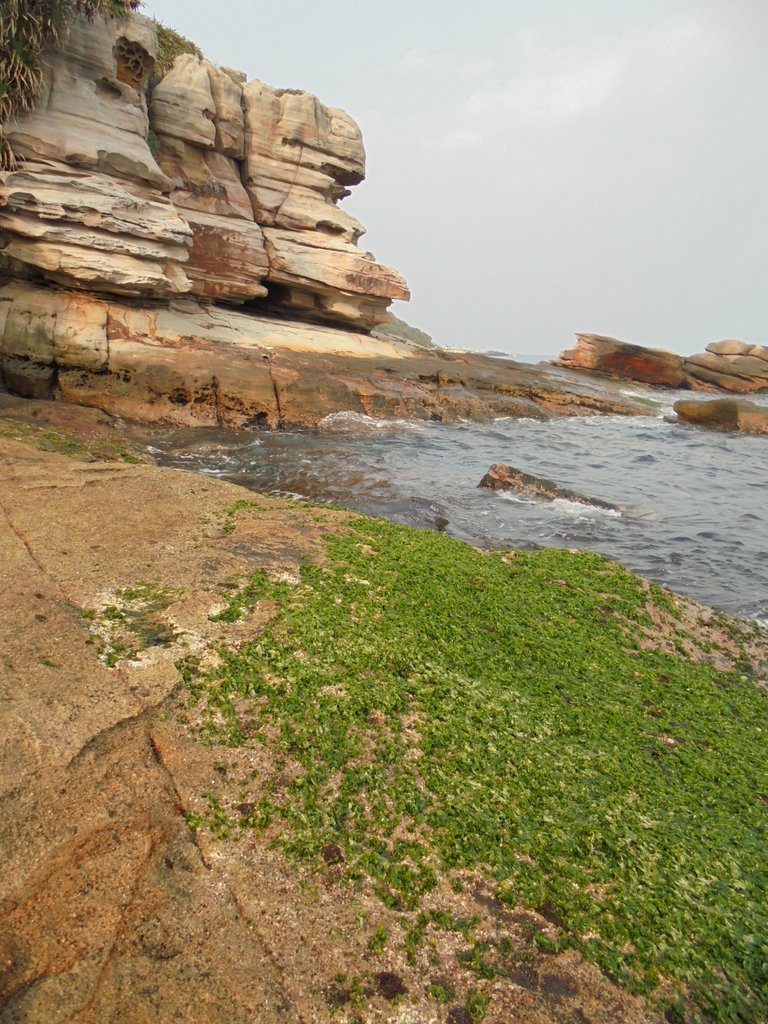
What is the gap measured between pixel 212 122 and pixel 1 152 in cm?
1132

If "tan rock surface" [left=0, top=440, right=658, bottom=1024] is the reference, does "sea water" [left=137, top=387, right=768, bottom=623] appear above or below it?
below

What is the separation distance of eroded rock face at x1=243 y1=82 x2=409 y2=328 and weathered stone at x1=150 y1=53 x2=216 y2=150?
8.09 feet

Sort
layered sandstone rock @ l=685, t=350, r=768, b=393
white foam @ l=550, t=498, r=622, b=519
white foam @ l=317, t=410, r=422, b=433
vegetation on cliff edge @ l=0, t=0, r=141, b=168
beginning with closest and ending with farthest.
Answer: white foam @ l=550, t=498, r=622, b=519 < vegetation on cliff edge @ l=0, t=0, r=141, b=168 < white foam @ l=317, t=410, r=422, b=433 < layered sandstone rock @ l=685, t=350, r=768, b=393

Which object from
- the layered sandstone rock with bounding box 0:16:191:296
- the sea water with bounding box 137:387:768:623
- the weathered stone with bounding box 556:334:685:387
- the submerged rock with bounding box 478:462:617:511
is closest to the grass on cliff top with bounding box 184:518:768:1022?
the sea water with bounding box 137:387:768:623

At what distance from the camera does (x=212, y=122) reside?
26641 millimetres

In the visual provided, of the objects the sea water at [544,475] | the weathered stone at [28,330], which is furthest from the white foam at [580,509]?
the weathered stone at [28,330]

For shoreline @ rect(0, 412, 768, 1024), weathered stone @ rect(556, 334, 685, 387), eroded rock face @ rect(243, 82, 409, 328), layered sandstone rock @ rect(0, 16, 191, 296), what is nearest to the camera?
shoreline @ rect(0, 412, 768, 1024)

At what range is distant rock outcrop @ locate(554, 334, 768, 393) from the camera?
1877 inches

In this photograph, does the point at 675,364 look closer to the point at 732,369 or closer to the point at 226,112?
the point at 732,369

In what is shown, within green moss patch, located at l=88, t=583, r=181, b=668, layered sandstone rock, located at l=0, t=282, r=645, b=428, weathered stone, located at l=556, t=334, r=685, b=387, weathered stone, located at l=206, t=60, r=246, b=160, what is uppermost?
weathered stone, located at l=206, t=60, r=246, b=160

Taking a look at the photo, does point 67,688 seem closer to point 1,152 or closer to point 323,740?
point 323,740

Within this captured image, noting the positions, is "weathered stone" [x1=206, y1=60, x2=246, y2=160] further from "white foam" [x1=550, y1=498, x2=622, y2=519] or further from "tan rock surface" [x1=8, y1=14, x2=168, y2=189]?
"white foam" [x1=550, y1=498, x2=622, y2=519]

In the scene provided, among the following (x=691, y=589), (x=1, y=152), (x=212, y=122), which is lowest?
(x=691, y=589)

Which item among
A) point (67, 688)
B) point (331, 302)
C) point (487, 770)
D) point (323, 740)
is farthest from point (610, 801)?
point (331, 302)
